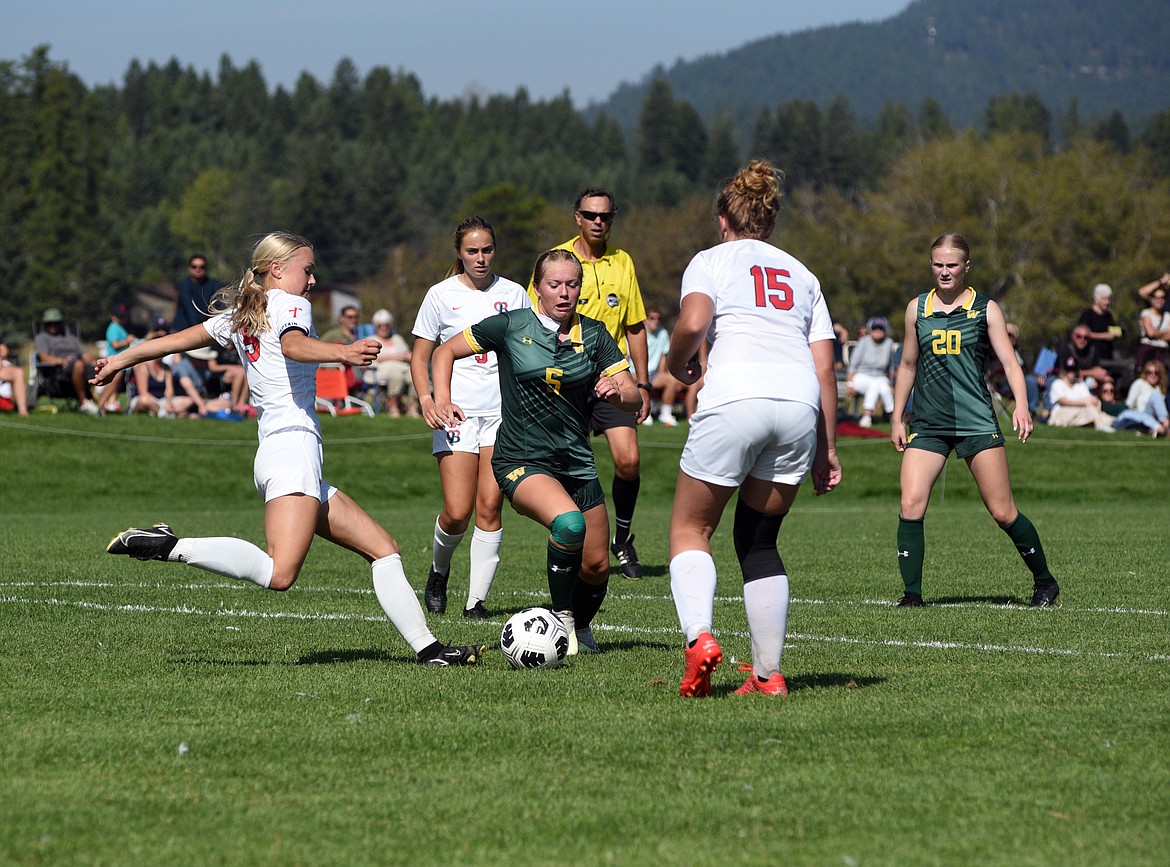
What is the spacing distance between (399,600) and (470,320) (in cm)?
269

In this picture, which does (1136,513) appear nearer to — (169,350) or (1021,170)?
(169,350)

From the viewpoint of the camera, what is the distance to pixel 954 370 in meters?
9.43

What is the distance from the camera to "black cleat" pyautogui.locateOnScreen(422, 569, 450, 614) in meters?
9.23

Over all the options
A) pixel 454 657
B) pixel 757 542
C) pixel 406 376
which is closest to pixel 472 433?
pixel 454 657

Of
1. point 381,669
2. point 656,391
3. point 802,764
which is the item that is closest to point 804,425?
point 802,764

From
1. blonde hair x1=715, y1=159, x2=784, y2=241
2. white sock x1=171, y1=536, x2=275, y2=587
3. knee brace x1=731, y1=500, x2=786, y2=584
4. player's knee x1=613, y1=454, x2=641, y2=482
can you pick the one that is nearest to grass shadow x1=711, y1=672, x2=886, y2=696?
knee brace x1=731, y1=500, x2=786, y2=584

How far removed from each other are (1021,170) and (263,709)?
73736 mm

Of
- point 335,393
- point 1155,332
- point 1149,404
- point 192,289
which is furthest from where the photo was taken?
point 335,393

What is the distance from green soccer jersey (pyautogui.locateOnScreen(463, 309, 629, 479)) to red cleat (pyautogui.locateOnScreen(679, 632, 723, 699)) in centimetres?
145

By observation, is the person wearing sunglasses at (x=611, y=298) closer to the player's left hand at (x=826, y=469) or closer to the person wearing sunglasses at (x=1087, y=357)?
the player's left hand at (x=826, y=469)

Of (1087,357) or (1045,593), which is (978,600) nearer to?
(1045,593)

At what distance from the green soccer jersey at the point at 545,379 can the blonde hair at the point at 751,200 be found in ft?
3.97

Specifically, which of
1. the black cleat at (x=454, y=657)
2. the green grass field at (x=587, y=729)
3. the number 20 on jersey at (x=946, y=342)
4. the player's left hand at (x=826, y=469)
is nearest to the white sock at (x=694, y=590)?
the green grass field at (x=587, y=729)

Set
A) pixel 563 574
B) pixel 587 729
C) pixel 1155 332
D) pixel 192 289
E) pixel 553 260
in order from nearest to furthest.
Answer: pixel 587 729 → pixel 553 260 → pixel 563 574 → pixel 192 289 → pixel 1155 332
